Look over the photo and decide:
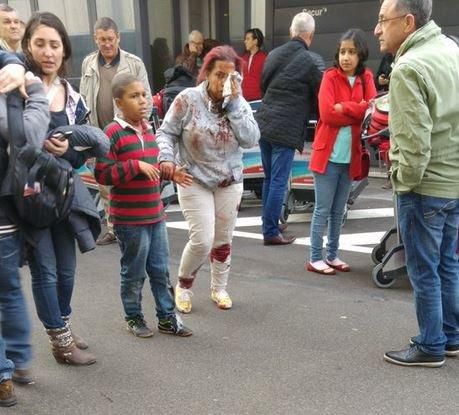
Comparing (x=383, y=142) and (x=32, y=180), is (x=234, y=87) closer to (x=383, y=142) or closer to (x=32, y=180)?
(x=32, y=180)

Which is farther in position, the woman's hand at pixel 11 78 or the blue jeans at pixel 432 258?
the blue jeans at pixel 432 258

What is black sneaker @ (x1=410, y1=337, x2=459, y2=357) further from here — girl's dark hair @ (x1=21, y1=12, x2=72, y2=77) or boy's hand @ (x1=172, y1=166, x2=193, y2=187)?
girl's dark hair @ (x1=21, y1=12, x2=72, y2=77)

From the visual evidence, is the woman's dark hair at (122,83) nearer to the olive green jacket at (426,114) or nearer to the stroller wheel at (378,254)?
the olive green jacket at (426,114)

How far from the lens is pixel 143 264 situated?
335cm

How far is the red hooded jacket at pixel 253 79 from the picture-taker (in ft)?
27.8

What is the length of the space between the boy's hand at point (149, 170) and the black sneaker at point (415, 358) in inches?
63.4

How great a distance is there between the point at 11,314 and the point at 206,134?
1502mm

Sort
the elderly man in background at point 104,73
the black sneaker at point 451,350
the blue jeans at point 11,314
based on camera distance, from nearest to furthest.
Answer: the blue jeans at point 11,314
the black sneaker at point 451,350
the elderly man in background at point 104,73

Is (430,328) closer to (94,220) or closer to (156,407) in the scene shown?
(156,407)

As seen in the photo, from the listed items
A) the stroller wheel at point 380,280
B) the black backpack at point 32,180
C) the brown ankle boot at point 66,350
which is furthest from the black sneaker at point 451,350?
the black backpack at point 32,180

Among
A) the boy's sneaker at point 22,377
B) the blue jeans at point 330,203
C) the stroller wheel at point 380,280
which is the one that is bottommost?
the stroller wheel at point 380,280

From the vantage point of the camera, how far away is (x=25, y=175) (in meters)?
2.58

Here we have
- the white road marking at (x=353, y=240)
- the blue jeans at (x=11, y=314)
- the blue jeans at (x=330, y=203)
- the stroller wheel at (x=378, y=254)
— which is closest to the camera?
the blue jeans at (x=11, y=314)

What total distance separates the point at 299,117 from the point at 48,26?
8.65 feet
